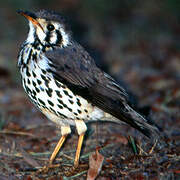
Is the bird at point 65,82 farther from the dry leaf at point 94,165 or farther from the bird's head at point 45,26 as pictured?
the dry leaf at point 94,165

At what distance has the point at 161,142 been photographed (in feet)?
21.3

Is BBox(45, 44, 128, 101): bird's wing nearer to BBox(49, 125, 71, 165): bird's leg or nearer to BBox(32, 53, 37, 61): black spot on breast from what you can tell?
BBox(32, 53, 37, 61): black spot on breast

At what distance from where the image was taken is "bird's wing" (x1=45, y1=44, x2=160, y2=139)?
20.3ft

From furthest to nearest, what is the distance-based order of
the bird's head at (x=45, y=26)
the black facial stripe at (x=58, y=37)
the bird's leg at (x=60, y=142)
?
the bird's leg at (x=60, y=142) < the black facial stripe at (x=58, y=37) < the bird's head at (x=45, y=26)

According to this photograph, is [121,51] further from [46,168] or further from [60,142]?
[46,168]

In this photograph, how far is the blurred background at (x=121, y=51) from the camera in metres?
8.23

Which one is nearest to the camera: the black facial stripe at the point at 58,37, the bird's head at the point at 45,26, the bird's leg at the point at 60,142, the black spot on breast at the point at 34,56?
the black spot on breast at the point at 34,56

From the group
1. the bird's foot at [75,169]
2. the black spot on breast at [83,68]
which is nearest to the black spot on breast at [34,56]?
the black spot on breast at [83,68]

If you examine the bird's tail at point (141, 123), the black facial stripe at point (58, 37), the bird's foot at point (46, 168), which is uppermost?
the black facial stripe at point (58, 37)

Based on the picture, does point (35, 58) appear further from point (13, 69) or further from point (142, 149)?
point (13, 69)

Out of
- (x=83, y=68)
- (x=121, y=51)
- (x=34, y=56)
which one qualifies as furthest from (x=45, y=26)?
(x=121, y=51)

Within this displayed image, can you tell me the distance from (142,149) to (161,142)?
0.44 metres

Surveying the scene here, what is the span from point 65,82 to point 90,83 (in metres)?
0.53

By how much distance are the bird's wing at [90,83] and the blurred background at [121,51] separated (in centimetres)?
57
